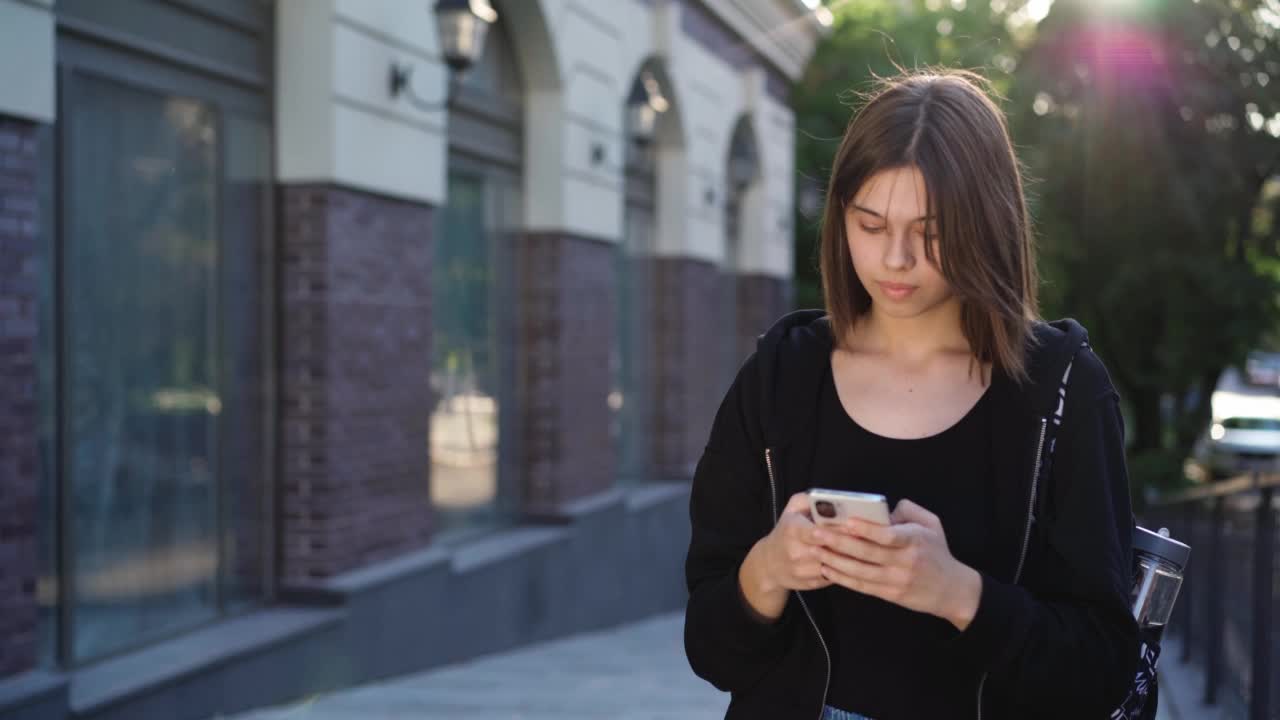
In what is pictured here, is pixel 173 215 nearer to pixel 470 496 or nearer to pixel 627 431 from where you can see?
pixel 470 496

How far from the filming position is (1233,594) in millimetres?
5797

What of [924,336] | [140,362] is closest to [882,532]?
[924,336]

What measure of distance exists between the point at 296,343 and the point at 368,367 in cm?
54

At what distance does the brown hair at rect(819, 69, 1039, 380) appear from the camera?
1985 millimetres

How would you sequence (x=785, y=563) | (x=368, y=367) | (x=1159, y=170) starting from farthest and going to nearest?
(x=1159, y=170) < (x=368, y=367) < (x=785, y=563)

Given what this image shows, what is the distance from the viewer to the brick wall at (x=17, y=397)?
4754 millimetres

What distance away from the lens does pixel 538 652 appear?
805 centimetres

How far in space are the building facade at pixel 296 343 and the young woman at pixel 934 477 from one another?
353 centimetres

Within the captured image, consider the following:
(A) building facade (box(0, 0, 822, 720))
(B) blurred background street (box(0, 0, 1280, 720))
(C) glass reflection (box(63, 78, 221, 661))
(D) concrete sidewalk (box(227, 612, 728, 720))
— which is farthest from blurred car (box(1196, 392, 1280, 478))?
(C) glass reflection (box(63, 78, 221, 661))

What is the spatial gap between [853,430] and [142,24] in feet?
16.0

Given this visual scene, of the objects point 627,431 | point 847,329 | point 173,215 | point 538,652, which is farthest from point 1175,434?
point 847,329

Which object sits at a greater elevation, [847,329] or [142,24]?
[142,24]

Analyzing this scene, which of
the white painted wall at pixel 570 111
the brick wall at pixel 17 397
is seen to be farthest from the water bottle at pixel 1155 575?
the white painted wall at pixel 570 111

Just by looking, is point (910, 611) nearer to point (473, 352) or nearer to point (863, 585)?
point (863, 585)
